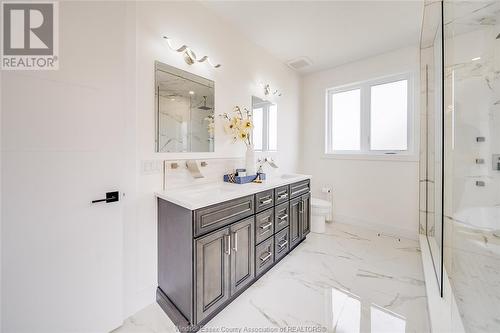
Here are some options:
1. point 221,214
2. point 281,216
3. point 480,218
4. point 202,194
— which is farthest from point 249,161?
point 480,218

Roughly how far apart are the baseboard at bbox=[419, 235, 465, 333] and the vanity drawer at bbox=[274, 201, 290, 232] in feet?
4.03

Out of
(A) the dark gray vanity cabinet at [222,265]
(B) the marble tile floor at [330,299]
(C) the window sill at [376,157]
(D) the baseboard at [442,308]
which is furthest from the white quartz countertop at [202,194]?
(C) the window sill at [376,157]

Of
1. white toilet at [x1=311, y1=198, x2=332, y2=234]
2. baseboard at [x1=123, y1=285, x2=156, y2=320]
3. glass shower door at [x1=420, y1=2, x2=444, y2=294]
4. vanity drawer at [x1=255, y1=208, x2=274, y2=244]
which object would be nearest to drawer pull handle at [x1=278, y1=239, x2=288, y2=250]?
vanity drawer at [x1=255, y1=208, x2=274, y2=244]

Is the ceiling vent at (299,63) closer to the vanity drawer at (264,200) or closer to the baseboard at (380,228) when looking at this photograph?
the vanity drawer at (264,200)

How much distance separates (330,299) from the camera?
5.31 ft

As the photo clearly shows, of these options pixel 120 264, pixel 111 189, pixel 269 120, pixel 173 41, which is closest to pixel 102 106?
pixel 111 189

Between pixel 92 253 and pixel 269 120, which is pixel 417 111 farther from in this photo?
pixel 92 253

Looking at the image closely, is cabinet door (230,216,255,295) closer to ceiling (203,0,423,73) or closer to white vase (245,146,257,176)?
white vase (245,146,257,176)

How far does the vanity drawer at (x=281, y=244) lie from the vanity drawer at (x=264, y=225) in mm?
138

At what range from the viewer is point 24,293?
41.6 inches

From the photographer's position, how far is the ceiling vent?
3015 millimetres

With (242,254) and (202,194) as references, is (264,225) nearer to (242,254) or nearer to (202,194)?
(242,254)

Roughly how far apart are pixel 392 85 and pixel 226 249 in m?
3.19

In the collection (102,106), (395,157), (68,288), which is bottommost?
(68,288)
